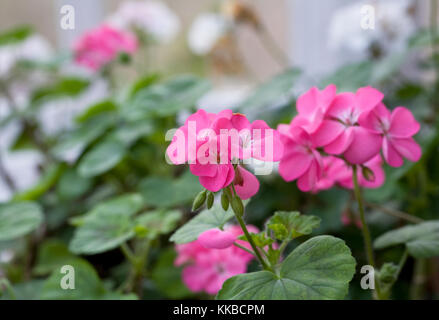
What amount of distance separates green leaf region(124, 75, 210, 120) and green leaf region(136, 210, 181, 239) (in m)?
0.23

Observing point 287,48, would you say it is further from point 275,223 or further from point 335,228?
point 275,223

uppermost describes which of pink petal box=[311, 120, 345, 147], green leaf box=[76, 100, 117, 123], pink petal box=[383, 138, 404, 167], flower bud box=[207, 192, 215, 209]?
green leaf box=[76, 100, 117, 123]

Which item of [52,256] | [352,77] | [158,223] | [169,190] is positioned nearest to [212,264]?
[158,223]

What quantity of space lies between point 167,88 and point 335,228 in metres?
0.40

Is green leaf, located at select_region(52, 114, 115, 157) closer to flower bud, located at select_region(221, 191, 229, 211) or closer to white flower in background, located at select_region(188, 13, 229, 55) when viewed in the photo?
white flower in background, located at select_region(188, 13, 229, 55)

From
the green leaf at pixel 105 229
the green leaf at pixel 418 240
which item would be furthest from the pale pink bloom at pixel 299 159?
the green leaf at pixel 105 229

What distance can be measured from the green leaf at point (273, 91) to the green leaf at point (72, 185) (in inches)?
12.4

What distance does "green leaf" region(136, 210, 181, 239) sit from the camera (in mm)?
567

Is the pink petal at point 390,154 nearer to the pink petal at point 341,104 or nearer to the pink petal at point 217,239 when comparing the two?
the pink petal at point 341,104

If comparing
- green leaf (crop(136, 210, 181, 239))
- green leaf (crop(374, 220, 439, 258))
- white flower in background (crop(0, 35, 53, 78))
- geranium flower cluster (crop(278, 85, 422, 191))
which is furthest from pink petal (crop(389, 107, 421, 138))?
white flower in background (crop(0, 35, 53, 78))

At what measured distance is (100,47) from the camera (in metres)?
1.00

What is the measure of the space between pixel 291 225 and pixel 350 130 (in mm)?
95

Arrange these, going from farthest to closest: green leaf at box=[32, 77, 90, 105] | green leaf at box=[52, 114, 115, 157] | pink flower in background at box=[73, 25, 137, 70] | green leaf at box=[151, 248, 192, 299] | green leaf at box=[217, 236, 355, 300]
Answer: green leaf at box=[32, 77, 90, 105] → pink flower in background at box=[73, 25, 137, 70] → green leaf at box=[52, 114, 115, 157] → green leaf at box=[151, 248, 192, 299] → green leaf at box=[217, 236, 355, 300]
